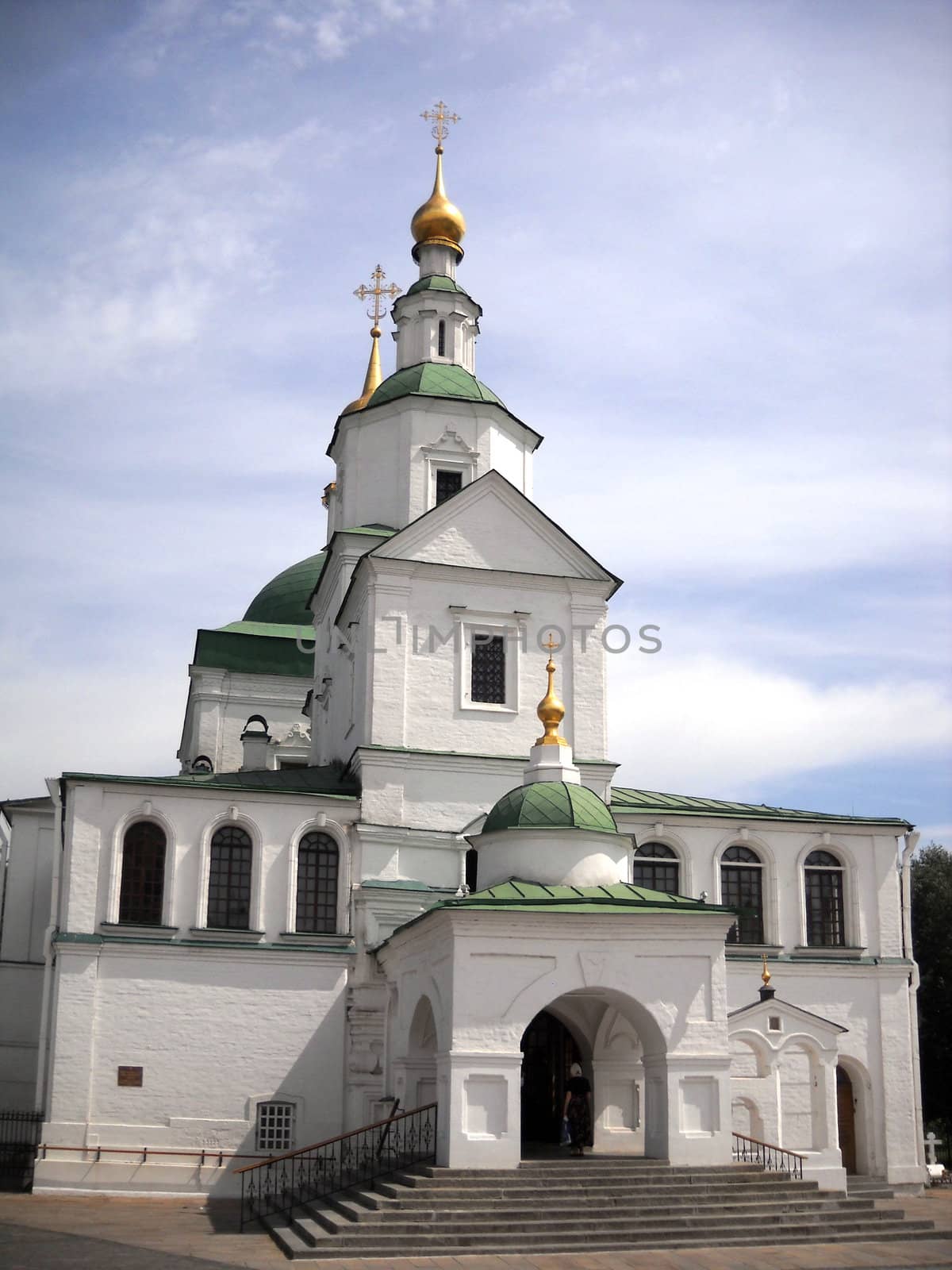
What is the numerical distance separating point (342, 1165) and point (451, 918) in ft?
14.4

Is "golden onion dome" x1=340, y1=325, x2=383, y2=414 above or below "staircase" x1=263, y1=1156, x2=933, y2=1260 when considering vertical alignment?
above

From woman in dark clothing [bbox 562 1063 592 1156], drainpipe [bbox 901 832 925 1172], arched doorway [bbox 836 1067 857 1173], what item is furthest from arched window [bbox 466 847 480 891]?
drainpipe [bbox 901 832 925 1172]

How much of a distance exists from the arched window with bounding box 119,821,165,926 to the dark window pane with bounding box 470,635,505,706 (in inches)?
263

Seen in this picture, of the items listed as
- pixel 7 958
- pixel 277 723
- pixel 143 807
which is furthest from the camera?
pixel 277 723

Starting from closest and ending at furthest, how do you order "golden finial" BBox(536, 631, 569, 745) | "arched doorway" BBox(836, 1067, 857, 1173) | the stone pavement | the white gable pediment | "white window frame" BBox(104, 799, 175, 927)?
the stone pavement
"golden finial" BBox(536, 631, 569, 745)
"white window frame" BBox(104, 799, 175, 927)
"arched doorway" BBox(836, 1067, 857, 1173)
the white gable pediment

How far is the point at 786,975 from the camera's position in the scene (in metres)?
28.5

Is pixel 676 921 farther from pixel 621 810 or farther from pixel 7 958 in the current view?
pixel 7 958

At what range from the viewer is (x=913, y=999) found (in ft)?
96.1

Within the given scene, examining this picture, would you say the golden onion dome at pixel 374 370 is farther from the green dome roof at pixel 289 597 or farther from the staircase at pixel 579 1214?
the staircase at pixel 579 1214

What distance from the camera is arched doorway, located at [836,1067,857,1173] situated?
91.6ft

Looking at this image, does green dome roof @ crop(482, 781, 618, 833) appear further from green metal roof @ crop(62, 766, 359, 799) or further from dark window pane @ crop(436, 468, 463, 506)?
dark window pane @ crop(436, 468, 463, 506)

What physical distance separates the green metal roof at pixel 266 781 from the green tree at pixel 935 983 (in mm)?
18192

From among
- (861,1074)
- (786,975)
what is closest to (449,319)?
(786,975)

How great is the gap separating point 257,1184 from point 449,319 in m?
18.7
